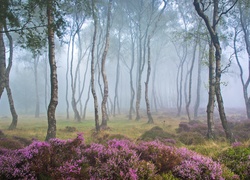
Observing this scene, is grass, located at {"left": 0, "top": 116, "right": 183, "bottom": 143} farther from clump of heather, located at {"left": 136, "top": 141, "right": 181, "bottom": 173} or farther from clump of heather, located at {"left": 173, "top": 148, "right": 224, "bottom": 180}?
clump of heather, located at {"left": 173, "top": 148, "right": 224, "bottom": 180}

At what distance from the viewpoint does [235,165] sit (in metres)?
6.01

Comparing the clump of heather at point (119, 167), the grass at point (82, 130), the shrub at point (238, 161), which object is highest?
the clump of heather at point (119, 167)

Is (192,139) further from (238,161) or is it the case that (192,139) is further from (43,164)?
(43,164)

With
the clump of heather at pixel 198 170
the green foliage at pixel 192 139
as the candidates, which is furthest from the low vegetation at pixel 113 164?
the green foliage at pixel 192 139

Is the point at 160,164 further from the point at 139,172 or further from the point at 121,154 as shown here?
the point at 121,154

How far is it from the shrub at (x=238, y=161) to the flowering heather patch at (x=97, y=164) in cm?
84

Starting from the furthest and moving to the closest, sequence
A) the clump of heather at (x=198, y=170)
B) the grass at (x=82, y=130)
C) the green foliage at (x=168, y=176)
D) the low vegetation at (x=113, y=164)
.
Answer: the grass at (x=82, y=130) < the clump of heather at (x=198, y=170) < the green foliage at (x=168, y=176) < the low vegetation at (x=113, y=164)

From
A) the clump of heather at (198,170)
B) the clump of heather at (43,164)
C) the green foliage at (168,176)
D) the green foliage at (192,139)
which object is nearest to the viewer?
the clump of heather at (43,164)

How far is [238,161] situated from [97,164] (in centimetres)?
455

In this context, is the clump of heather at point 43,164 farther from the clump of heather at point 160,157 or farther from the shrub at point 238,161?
the shrub at point 238,161

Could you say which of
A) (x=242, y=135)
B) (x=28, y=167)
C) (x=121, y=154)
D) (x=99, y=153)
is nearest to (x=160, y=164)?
(x=121, y=154)

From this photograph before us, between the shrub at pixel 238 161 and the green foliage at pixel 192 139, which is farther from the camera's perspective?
the green foliage at pixel 192 139

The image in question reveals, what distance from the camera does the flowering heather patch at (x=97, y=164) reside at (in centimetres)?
471

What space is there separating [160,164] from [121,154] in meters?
1.22
